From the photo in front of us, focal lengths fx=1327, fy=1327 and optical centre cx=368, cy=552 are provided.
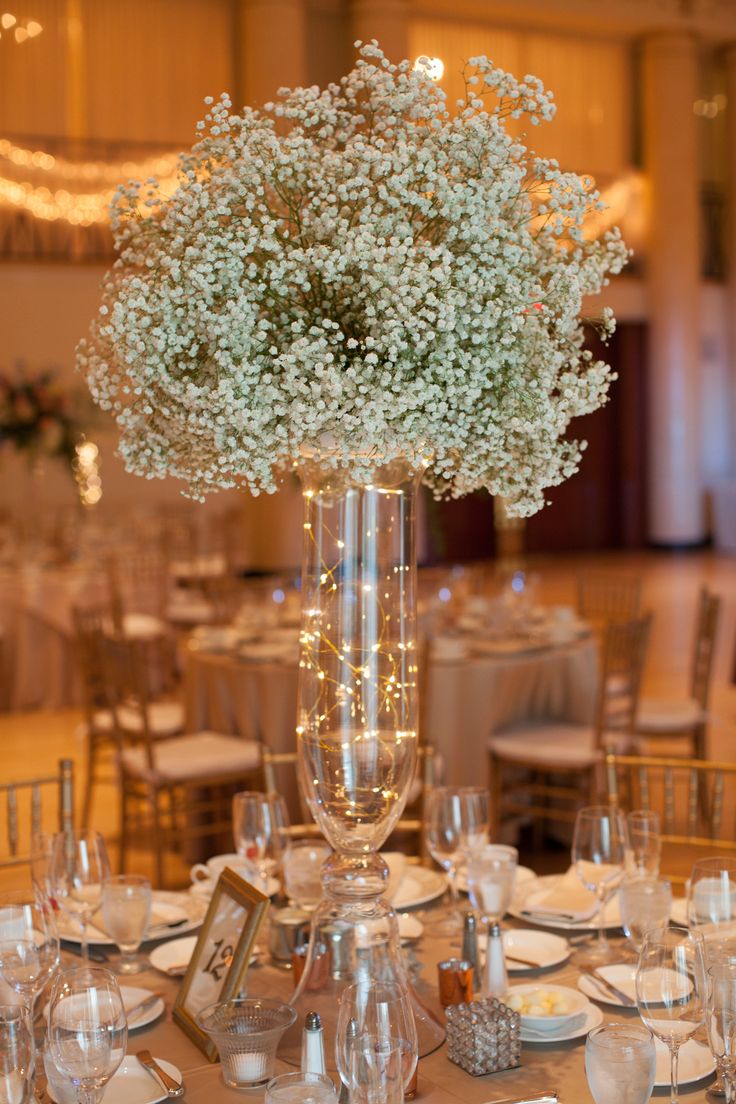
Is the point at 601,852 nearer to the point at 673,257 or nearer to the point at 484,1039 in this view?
the point at 484,1039

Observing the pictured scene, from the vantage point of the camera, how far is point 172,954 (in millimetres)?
2145

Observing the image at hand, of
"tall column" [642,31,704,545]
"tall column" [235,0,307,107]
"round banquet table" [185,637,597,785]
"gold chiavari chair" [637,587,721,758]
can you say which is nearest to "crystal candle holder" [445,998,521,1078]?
"round banquet table" [185,637,597,785]

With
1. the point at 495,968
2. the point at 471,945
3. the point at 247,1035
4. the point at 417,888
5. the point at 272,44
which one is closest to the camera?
the point at 247,1035

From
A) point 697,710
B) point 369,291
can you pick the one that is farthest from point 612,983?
point 697,710

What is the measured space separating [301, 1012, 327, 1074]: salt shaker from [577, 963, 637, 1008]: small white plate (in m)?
0.55

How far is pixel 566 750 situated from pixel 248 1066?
3.39m

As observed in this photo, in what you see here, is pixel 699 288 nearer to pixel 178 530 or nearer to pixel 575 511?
pixel 575 511

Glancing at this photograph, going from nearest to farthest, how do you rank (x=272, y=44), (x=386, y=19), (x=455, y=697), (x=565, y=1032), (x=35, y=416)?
(x=565, y=1032)
(x=455, y=697)
(x=35, y=416)
(x=272, y=44)
(x=386, y=19)

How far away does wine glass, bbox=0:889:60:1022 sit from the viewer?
5.98ft

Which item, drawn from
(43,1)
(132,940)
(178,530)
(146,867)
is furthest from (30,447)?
(132,940)

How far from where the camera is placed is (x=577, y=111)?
15758mm

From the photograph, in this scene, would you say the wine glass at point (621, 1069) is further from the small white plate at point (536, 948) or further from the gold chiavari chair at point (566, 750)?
the gold chiavari chair at point (566, 750)

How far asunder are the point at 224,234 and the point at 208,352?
159 millimetres

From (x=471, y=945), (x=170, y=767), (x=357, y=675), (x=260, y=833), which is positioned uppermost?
(x=357, y=675)
